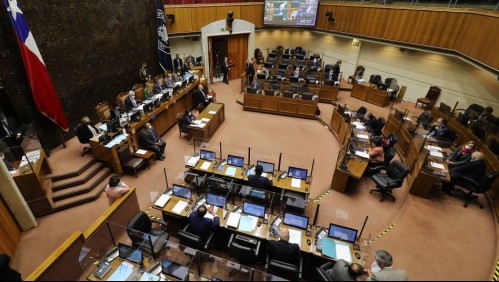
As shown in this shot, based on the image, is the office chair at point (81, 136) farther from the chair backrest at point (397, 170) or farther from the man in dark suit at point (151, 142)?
the chair backrest at point (397, 170)

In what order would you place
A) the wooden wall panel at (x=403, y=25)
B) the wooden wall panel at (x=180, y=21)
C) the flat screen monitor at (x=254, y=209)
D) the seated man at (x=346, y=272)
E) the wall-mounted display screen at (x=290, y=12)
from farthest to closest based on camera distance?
the wall-mounted display screen at (x=290, y=12), the wooden wall panel at (x=180, y=21), the wooden wall panel at (x=403, y=25), the flat screen monitor at (x=254, y=209), the seated man at (x=346, y=272)

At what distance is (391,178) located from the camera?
23.4 feet

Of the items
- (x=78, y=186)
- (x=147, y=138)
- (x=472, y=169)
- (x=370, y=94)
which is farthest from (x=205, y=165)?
(x=370, y=94)

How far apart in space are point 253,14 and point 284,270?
15.8 metres

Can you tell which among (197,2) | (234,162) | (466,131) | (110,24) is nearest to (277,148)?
(234,162)

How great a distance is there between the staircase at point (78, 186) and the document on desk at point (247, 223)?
4452 mm

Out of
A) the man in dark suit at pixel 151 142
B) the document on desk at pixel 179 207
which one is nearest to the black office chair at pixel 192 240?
the document on desk at pixel 179 207

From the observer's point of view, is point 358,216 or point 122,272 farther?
point 358,216

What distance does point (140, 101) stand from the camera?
10508mm

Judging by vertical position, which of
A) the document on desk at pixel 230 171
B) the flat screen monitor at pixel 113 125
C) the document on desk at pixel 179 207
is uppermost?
the flat screen monitor at pixel 113 125

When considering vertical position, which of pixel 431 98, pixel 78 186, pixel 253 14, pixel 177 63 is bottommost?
pixel 78 186

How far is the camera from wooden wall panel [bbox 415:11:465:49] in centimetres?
990

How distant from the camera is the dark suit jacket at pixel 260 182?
638 cm

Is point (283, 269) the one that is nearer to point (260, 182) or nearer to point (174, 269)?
point (174, 269)
